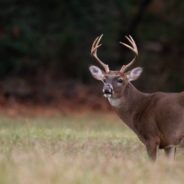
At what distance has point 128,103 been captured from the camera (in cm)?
1265

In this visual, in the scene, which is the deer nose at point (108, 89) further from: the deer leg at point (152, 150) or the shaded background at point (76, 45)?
the shaded background at point (76, 45)

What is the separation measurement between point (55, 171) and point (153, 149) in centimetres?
292

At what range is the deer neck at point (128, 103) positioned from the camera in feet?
40.9

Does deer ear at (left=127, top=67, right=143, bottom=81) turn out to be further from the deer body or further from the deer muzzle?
the deer body

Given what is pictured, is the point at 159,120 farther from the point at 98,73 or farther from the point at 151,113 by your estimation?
the point at 98,73

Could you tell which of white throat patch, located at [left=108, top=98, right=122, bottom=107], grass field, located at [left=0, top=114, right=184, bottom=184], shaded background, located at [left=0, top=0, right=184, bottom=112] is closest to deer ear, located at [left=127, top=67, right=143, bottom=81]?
white throat patch, located at [left=108, top=98, right=122, bottom=107]

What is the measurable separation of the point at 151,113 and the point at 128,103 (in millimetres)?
712

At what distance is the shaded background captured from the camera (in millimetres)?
27531

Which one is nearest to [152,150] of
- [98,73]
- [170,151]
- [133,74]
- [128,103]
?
[170,151]

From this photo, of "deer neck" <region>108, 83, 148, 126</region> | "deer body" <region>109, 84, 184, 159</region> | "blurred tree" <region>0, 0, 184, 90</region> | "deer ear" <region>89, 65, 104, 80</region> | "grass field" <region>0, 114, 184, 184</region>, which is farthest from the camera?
"blurred tree" <region>0, 0, 184, 90</region>

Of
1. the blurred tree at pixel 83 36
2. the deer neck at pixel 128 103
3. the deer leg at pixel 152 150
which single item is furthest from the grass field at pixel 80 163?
the blurred tree at pixel 83 36

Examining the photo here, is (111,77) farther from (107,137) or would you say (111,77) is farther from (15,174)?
(15,174)

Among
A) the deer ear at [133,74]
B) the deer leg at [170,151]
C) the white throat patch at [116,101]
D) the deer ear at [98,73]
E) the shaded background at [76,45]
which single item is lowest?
the shaded background at [76,45]

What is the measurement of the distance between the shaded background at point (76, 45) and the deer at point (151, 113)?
1466cm
